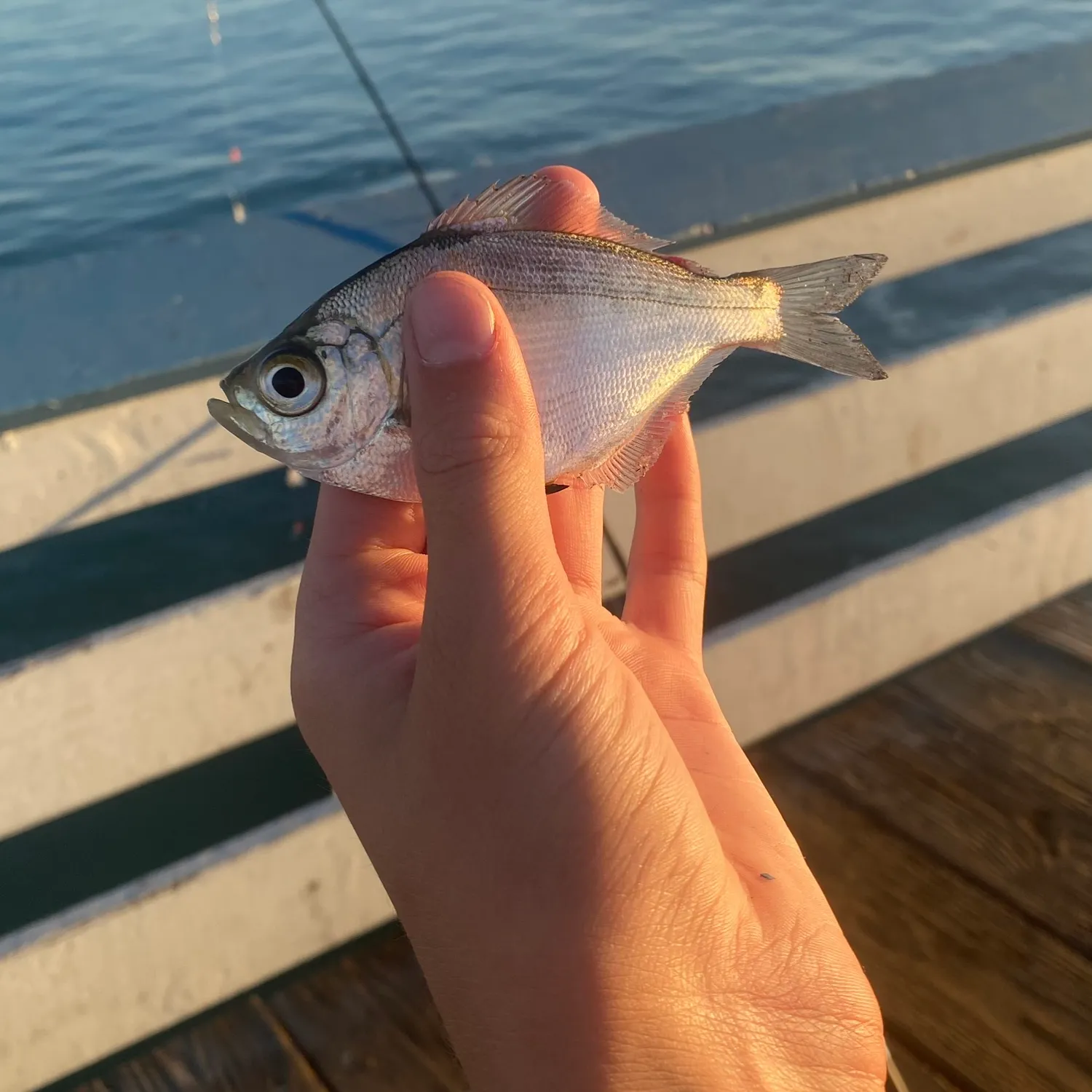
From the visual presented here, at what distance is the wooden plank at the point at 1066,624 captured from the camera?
3.07 metres

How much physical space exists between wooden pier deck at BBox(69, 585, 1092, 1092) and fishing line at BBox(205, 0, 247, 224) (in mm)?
2157

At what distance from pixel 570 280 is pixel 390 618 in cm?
57

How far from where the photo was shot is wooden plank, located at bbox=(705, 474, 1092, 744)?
286cm

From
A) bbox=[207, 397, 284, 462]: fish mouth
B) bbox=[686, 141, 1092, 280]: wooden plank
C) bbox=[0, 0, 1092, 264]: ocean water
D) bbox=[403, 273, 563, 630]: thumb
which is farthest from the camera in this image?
bbox=[0, 0, 1092, 264]: ocean water

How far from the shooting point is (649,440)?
166 centimetres

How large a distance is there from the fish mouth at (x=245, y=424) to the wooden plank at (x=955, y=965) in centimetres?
176

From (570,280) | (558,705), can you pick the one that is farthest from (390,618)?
(570,280)

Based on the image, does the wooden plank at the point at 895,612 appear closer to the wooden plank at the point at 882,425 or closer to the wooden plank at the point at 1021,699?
the wooden plank at the point at 1021,699

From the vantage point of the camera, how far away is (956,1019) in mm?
2092

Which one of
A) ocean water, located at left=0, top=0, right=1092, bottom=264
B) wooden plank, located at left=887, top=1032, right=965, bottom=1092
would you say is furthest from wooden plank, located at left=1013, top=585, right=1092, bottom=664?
ocean water, located at left=0, top=0, right=1092, bottom=264

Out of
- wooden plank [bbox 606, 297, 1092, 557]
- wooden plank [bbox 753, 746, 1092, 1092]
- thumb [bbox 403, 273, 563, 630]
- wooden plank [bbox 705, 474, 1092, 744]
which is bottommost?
wooden plank [bbox 753, 746, 1092, 1092]

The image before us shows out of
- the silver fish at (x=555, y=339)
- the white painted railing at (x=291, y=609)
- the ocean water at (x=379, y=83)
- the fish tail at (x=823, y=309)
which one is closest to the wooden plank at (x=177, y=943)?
the white painted railing at (x=291, y=609)

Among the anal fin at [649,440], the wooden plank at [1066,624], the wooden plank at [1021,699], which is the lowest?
the wooden plank at [1021,699]

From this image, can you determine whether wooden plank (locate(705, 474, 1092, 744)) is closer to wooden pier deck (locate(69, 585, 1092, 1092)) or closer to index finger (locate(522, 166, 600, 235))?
wooden pier deck (locate(69, 585, 1092, 1092))
